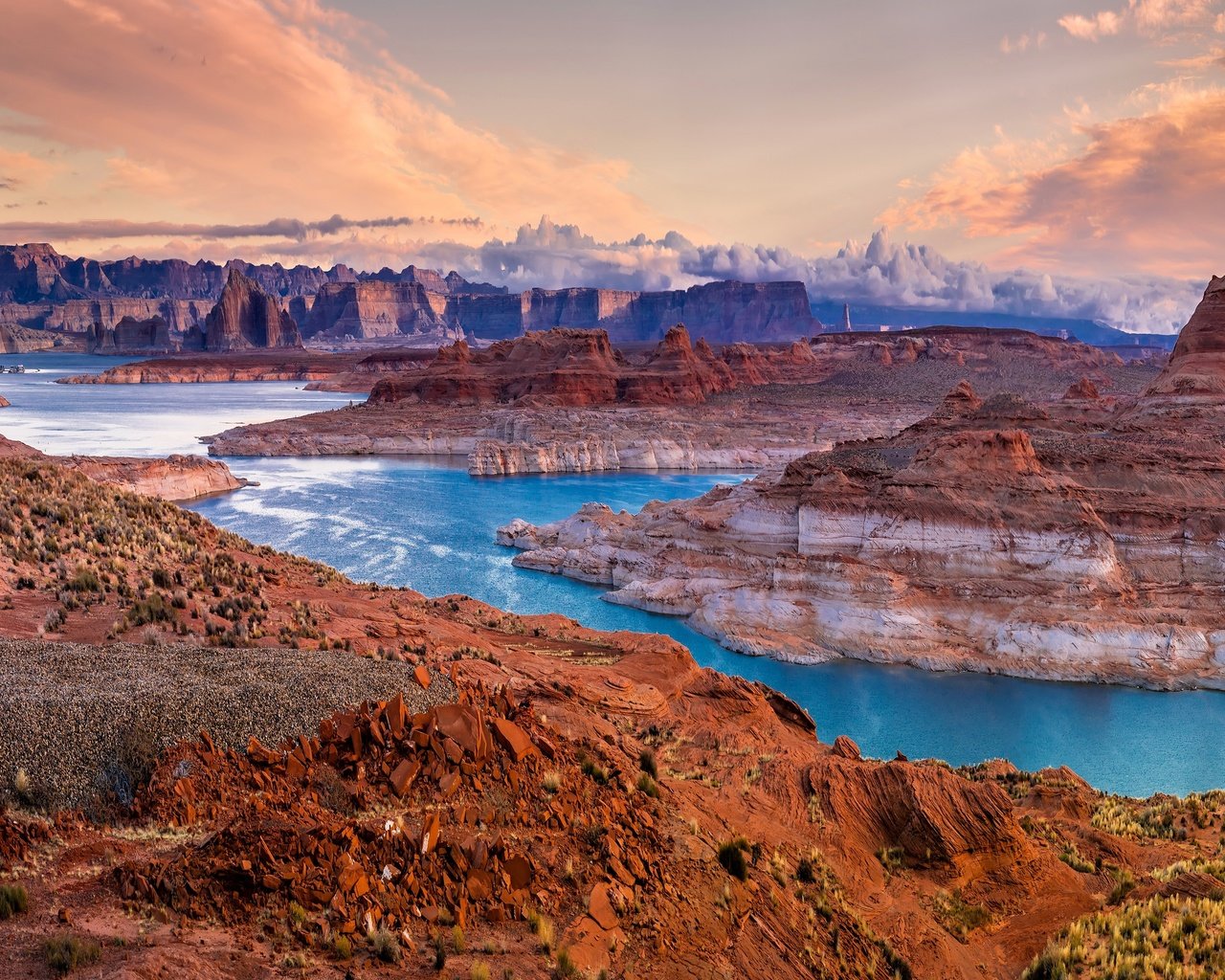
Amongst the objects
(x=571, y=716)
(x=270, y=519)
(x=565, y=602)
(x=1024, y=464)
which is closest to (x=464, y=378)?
(x=270, y=519)

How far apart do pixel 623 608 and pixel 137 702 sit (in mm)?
28619

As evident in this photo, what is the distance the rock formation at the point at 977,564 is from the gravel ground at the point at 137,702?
875 inches

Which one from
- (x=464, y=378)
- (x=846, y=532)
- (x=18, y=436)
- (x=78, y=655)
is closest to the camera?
(x=78, y=655)

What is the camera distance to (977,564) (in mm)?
32500

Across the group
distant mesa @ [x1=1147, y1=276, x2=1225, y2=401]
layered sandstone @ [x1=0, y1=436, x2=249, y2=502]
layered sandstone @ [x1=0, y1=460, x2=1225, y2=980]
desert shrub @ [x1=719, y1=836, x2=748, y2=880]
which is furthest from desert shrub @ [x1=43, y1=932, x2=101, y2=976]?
distant mesa @ [x1=1147, y1=276, x2=1225, y2=401]

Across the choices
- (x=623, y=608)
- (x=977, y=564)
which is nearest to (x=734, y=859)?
(x=977, y=564)

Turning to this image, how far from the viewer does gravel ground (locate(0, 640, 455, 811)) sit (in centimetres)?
925

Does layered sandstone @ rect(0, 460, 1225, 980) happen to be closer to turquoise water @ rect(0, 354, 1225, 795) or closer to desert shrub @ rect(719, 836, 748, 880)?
desert shrub @ rect(719, 836, 748, 880)

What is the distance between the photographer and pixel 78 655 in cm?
1228

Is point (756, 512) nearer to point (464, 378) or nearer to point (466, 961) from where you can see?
point (466, 961)

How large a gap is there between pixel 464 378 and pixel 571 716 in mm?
113381

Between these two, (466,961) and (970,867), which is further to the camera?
(970,867)

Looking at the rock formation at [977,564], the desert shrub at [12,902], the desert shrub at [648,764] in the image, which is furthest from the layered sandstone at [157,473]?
the desert shrub at [12,902]

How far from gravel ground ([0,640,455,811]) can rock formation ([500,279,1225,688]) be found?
875 inches
